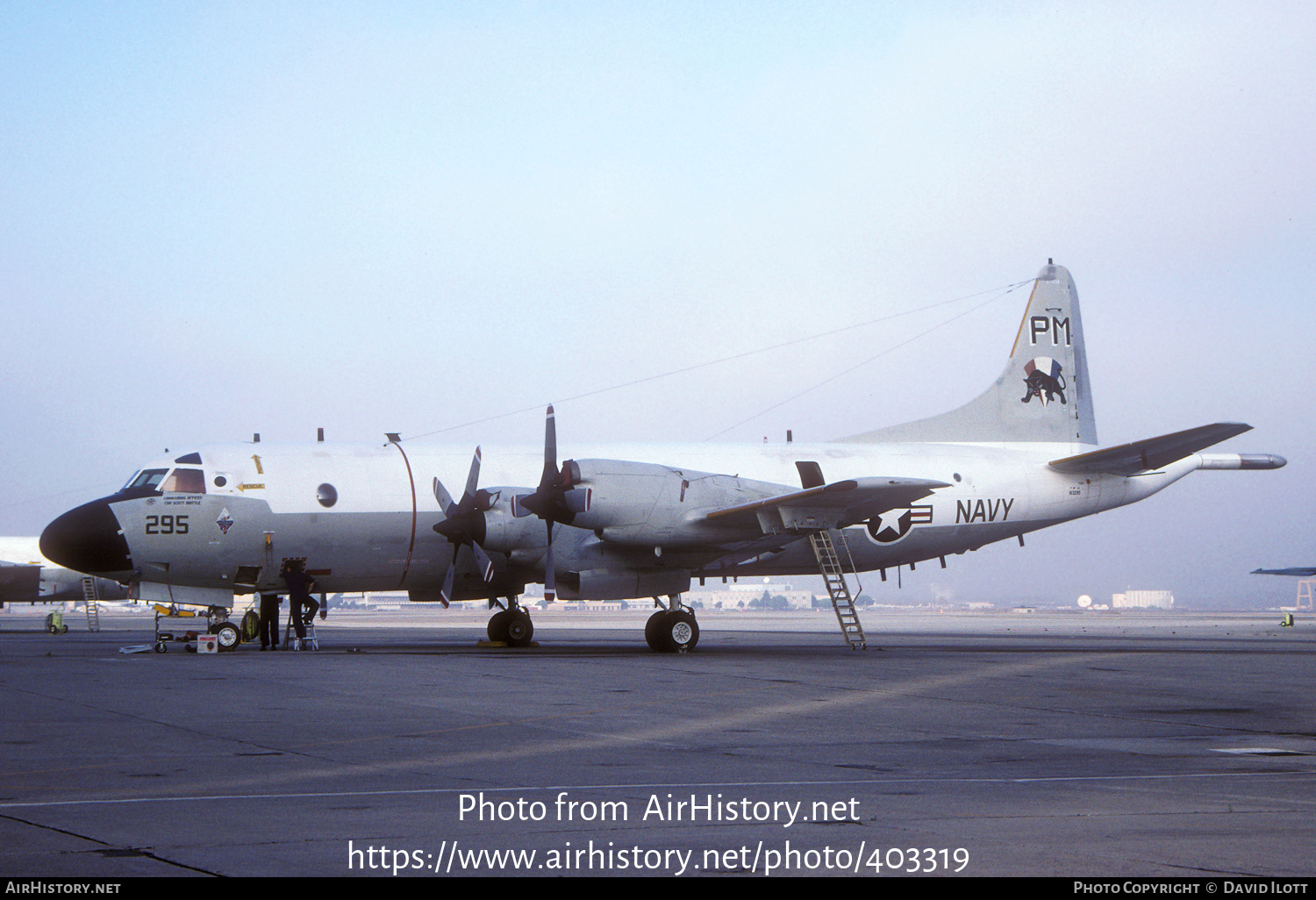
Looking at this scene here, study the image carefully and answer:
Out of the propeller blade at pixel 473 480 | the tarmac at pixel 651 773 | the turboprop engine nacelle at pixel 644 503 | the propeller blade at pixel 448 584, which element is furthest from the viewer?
the propeller blade at pixel 448 584

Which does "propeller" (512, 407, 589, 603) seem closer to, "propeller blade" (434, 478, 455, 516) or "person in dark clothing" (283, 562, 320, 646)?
"propeller blade" (434, 478, 455, 516)

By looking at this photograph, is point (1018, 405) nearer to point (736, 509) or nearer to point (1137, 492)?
point (1137, 492)

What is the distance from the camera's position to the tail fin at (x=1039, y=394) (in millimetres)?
31344

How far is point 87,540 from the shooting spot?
2412 centimetres

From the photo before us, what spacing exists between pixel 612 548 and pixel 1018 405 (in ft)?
43.2

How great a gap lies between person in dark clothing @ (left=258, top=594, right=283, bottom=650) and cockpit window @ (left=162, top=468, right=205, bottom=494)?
2970 millimetres

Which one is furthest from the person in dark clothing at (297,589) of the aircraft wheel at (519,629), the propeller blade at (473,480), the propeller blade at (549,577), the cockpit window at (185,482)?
the propeller blade at (549,577)

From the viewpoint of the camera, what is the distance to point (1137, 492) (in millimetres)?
30547

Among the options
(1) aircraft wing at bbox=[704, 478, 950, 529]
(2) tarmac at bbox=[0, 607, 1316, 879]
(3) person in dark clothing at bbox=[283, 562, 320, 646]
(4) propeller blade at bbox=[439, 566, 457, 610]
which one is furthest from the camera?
(4) propeller blade at bbox=[439, 566, 457, 610]

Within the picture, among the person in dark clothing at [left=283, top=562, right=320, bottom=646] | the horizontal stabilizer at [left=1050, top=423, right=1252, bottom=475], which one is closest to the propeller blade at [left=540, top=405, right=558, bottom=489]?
the person in dark clothing at [left=283, top=562, right=320, bottom=646]

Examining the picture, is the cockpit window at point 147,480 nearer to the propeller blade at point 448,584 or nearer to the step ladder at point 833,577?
the propeller blade at point 448,584

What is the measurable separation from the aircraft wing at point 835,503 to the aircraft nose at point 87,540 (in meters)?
12.2

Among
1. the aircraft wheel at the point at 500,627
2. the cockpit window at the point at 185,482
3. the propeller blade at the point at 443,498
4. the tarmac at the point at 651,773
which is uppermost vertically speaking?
the cockpit window at the point at 185,482

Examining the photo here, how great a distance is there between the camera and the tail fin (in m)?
31.3
